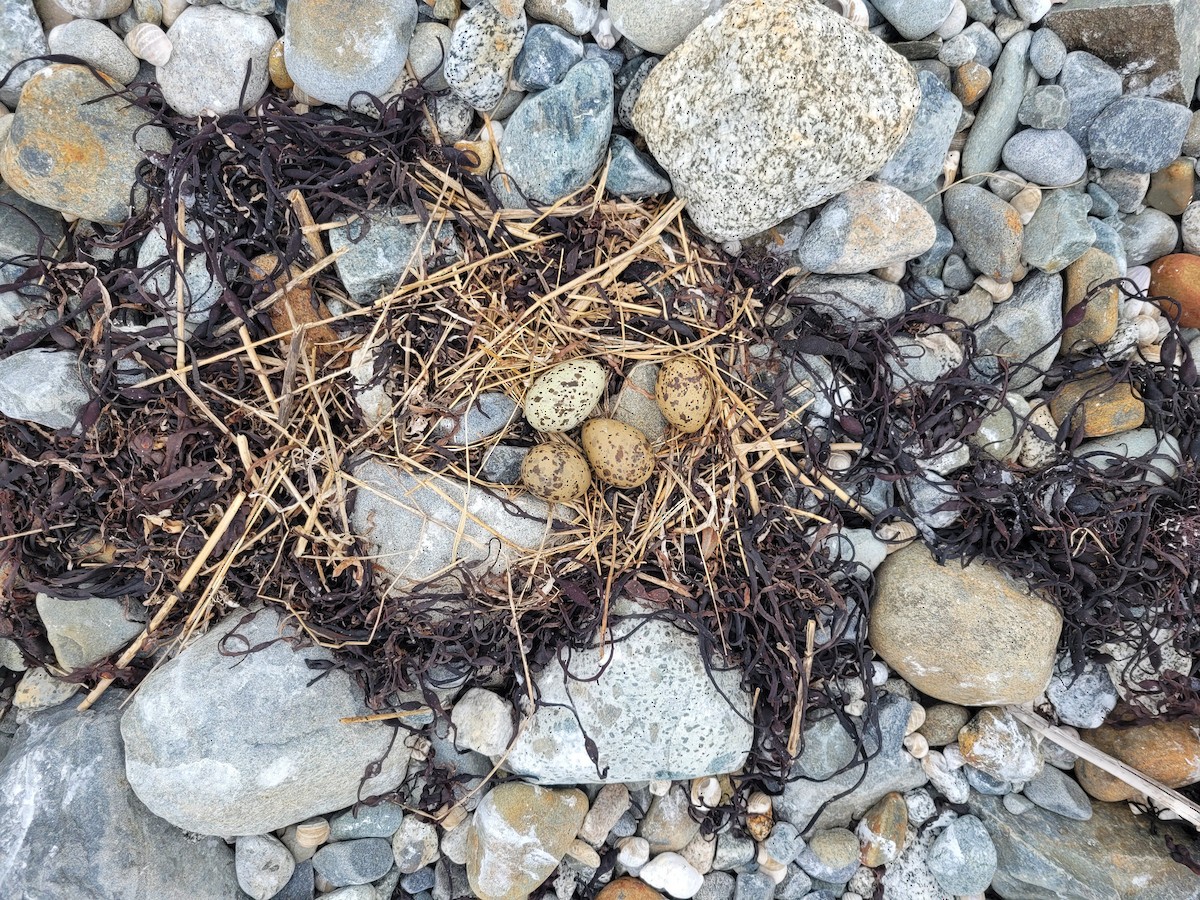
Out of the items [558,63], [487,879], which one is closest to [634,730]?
[487,879]

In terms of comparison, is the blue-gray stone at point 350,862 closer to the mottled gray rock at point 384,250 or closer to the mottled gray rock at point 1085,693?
the mottled gray rock at point 384,250

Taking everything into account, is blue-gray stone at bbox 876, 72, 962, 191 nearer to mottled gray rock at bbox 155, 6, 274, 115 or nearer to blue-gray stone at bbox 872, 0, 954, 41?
blue-gray stone at bbox 872, 0, 954, 41

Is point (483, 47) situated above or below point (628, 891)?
above

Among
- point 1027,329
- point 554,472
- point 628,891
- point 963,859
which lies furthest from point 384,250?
point 963,859

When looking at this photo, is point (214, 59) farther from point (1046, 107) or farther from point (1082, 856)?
point (1082, 856)

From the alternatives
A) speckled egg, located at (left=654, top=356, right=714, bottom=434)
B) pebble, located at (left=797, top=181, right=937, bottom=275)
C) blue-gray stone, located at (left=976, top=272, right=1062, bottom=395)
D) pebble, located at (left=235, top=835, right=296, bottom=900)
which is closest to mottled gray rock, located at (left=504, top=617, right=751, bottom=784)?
speckled egg, located at (left=654, top=356, right=714, bottom=434)

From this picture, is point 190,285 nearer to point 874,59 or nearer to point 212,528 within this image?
point 212,528

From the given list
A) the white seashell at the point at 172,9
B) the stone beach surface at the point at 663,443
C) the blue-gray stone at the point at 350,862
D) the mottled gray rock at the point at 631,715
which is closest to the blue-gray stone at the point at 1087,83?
the stone beach surface at the point at 663,443
